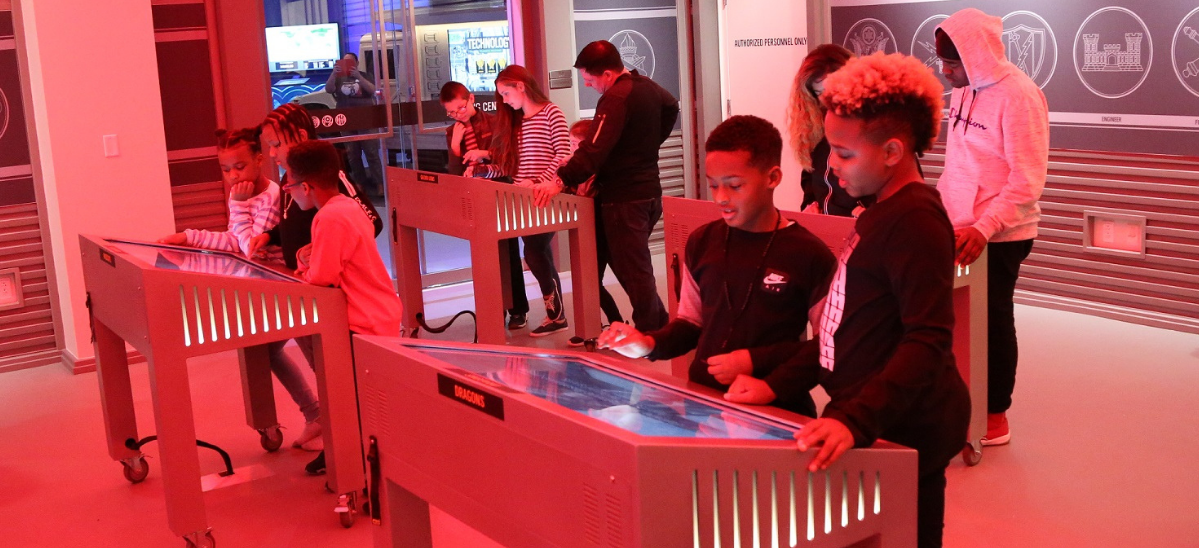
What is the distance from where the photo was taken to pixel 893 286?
1.91 m

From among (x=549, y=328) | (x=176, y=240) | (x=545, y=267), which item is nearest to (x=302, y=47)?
(x=545, y=267)

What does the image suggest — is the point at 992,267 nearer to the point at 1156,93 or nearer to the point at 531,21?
the point at 1156,93

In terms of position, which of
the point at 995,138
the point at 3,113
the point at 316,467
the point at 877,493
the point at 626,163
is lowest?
the point at 316,467

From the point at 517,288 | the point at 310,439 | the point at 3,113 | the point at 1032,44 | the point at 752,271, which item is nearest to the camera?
the point at 752,271

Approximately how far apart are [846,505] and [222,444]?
11.9 ft

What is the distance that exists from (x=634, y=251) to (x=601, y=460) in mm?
4039

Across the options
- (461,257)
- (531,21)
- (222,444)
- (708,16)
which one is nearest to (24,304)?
(222,444)

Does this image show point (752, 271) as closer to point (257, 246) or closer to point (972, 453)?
point (972, 453)

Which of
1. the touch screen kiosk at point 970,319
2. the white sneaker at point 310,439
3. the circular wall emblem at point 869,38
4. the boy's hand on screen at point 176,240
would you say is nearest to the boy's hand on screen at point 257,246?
the boy's hand on screen at point 176,240

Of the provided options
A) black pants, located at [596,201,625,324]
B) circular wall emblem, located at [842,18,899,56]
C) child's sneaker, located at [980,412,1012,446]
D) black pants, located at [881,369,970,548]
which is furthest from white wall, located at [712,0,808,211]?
black pants, located at [881,369,970,548]

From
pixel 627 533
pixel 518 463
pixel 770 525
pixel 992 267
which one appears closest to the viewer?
pixel 627 533

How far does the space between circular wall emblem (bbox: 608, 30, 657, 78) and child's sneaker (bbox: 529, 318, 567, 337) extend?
247cm

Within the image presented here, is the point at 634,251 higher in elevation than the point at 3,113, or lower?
lower

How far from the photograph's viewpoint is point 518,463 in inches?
70.0
